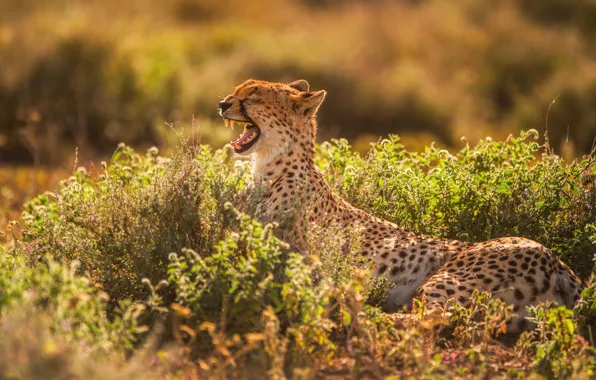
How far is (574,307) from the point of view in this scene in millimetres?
5406

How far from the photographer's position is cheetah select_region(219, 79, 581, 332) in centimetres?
568

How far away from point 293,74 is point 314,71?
14.8 inches

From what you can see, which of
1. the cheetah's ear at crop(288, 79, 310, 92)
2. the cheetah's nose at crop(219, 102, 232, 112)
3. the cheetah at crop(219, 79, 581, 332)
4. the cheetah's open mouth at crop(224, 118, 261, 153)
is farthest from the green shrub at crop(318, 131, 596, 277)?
the cheetah's nose at crop(219, 102, 232, 112)

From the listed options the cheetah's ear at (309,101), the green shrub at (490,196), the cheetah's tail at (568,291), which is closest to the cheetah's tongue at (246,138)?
the cheetah's ear at (309,101)

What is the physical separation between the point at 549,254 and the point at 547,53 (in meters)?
13.0

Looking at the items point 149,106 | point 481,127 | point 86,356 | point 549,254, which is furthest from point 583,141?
point 86,356

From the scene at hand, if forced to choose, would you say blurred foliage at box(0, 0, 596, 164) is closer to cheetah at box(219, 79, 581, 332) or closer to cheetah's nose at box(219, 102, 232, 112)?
cheetah's nose at box(219, 102, 232, 112)

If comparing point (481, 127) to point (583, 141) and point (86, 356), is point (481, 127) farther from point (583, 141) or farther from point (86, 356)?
point (86, 356)

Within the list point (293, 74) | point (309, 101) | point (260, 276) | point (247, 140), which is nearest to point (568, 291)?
point (260, 276)

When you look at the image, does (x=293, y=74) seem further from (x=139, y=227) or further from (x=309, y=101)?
(x=139, y=227)

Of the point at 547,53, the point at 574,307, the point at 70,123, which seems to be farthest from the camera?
the point at 547,53

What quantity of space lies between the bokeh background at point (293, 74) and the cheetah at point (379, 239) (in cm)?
259

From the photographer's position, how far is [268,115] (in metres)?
6.53

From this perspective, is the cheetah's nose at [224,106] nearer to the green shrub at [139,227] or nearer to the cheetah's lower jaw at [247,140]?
the cheetah's lower jaw at [247,140]
